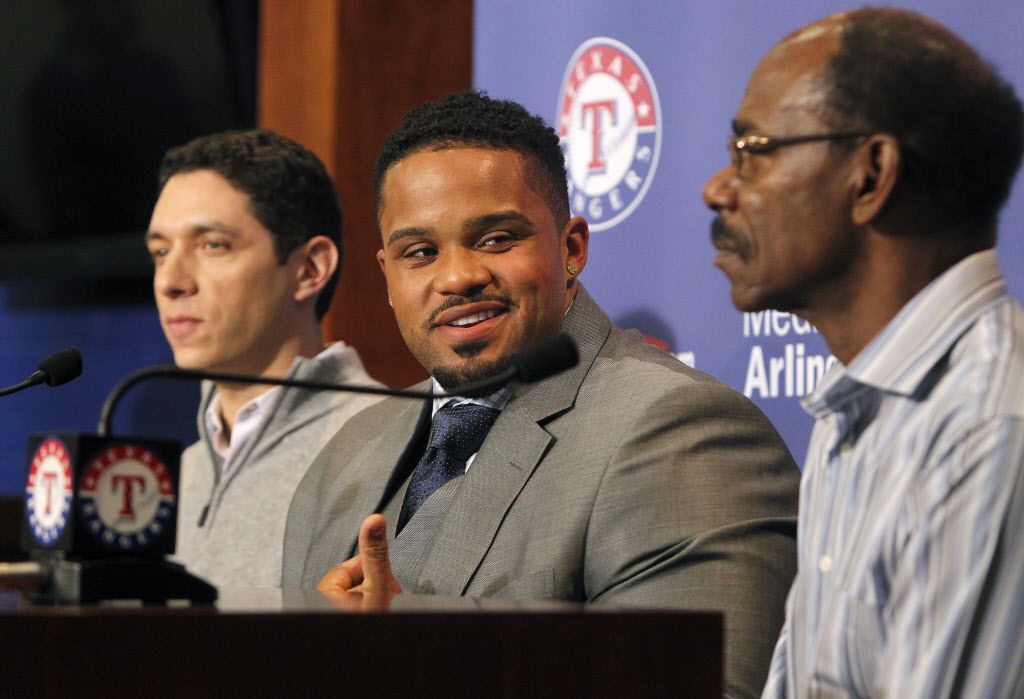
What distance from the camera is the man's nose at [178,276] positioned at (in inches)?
117

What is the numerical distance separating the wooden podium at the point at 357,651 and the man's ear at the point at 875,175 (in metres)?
0.49

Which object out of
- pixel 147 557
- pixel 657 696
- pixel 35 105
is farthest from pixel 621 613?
pixel 35 105

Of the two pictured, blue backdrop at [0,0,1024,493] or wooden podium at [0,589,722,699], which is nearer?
wooden podium at [0,589,722,699]

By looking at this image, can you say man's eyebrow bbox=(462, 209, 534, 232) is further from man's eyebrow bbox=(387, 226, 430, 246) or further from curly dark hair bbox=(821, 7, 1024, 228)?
curly dark hair bbox=(821, 7, 1024, 228)

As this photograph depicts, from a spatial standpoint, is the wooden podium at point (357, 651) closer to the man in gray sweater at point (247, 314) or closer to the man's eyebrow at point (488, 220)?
the man's eyebrow at point (488, 220)

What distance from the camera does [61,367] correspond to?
1670 millimetres

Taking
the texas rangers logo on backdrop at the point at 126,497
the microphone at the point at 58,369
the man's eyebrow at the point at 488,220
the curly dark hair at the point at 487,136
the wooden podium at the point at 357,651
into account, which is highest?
the curly dark hair at the point at 487,136

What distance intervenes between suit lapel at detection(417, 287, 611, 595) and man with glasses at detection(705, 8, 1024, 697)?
1.69ft

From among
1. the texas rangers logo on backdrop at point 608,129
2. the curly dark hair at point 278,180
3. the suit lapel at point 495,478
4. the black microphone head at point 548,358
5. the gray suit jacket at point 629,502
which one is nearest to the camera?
the black microphone head at point 548,358

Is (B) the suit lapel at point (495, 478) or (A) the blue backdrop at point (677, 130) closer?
(B) the suit lapel at point (495, 478)

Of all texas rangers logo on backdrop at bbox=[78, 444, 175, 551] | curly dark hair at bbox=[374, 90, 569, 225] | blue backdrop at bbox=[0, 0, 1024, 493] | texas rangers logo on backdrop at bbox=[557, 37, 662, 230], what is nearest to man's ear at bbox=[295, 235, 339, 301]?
blue backdrop at bbox=[0, 0, 1024, 493]

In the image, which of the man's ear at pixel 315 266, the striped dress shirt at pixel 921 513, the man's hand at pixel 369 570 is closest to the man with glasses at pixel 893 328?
the striped dress shirt at pixel 921 513

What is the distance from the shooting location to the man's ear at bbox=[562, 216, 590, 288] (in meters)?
2.24

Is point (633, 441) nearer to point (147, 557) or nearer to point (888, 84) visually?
point (888, 84)
